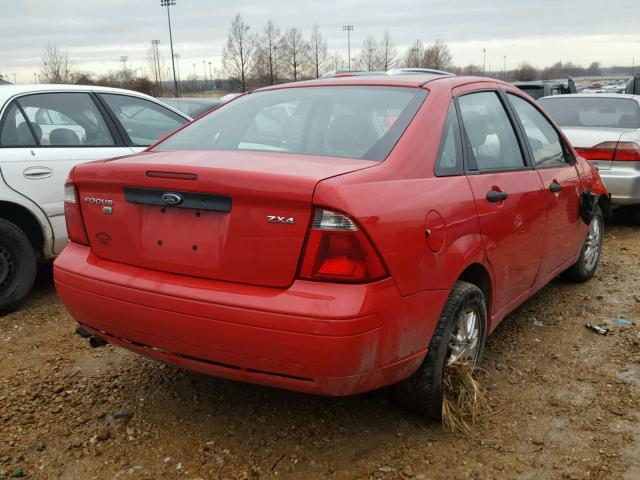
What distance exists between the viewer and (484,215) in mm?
3006

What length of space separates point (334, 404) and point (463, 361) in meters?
0.68

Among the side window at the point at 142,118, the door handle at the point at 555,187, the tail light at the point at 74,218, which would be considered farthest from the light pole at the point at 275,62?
the tail light at the point at 74,218

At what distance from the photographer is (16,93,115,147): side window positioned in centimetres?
464

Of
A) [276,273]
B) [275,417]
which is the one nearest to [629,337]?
[275,417]

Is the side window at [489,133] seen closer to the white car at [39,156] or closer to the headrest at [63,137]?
the white car at [39,156]

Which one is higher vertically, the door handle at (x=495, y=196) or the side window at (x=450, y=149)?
the side window at (x=450, y=149)

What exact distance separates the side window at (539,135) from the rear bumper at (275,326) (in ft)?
5.71

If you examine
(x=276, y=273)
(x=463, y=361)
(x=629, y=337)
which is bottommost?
(x=629, y=337)

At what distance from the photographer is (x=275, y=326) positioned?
229 cm

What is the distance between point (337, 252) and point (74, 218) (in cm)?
136

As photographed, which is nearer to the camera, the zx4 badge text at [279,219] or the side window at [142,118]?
the zx4 badge text at [279,219]

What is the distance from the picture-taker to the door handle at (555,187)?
150 inches

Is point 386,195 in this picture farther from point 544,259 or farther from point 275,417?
point 544,259

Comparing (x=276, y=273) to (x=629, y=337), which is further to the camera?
(x=629, y=337)
